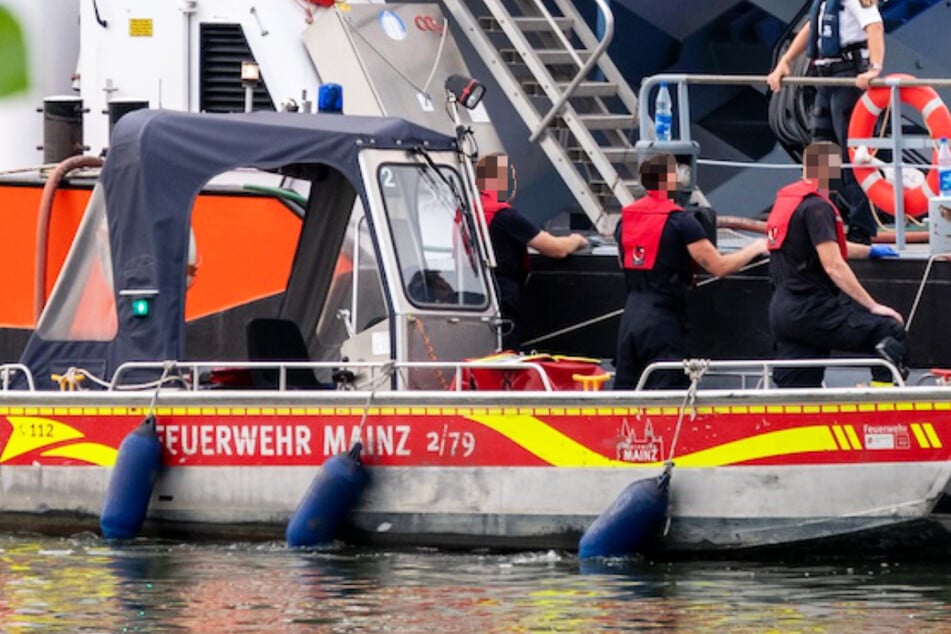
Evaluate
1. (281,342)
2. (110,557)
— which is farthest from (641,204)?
(110,557)

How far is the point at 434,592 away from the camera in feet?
37.9

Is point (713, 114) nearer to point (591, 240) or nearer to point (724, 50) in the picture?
point (724, 50)

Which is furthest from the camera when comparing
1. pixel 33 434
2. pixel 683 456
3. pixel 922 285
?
pixel 922 285

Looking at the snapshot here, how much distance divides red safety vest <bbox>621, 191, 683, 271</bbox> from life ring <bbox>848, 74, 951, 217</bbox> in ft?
5.97

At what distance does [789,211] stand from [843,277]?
46cm

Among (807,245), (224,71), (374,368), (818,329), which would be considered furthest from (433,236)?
(224,71)

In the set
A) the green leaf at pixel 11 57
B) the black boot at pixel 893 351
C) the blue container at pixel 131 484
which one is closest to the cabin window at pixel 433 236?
the blue container at pixel 131 484

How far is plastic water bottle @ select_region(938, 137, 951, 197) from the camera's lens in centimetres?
1399

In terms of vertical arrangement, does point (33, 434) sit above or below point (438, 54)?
below

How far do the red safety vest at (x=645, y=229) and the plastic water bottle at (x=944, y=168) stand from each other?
170 centimetres

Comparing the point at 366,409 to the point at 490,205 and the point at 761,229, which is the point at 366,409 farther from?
the point at 761,229

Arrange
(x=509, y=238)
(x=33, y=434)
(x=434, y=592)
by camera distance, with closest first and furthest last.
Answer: (x=434, y=592) → (x=33, y=434) → (x=509, y=238)

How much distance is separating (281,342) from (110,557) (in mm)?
1753

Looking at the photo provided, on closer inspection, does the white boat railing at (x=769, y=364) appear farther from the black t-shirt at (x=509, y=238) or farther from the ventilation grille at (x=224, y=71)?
the ventilation grille at (x=224, y=71)
